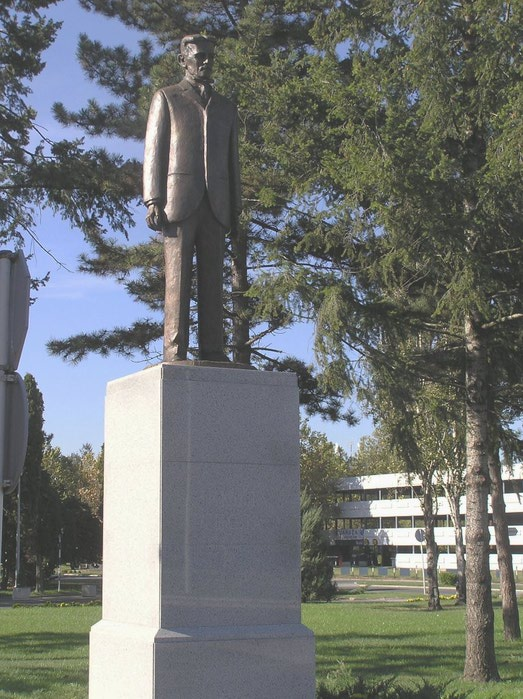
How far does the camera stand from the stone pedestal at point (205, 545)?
5984mm

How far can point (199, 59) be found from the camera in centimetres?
713

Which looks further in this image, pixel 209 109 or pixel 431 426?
pixel 431 426

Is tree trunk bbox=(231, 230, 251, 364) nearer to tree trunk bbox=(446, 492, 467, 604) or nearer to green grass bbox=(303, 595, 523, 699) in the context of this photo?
green grass bbox=(303, 595, 523, 699)

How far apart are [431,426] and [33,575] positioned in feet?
87.3

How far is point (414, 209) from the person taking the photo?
10.9m

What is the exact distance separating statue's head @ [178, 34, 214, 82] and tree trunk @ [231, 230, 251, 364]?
9.59 m

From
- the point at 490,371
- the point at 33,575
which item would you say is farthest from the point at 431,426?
the point at 33,575

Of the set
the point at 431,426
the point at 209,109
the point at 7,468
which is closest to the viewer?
Answer: the point at 7,468

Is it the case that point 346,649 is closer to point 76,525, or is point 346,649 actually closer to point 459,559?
point 459,559

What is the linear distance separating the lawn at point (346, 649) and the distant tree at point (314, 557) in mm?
2890

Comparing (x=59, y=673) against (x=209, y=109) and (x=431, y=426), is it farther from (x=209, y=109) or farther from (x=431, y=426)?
(x=431, y=426)

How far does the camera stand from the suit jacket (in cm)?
688

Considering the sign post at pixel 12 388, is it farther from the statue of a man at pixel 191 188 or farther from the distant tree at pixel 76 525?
the distant tree at pixel 76 525

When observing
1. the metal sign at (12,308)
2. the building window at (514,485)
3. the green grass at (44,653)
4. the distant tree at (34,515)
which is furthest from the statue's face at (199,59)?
the distant tree at (34,515)
